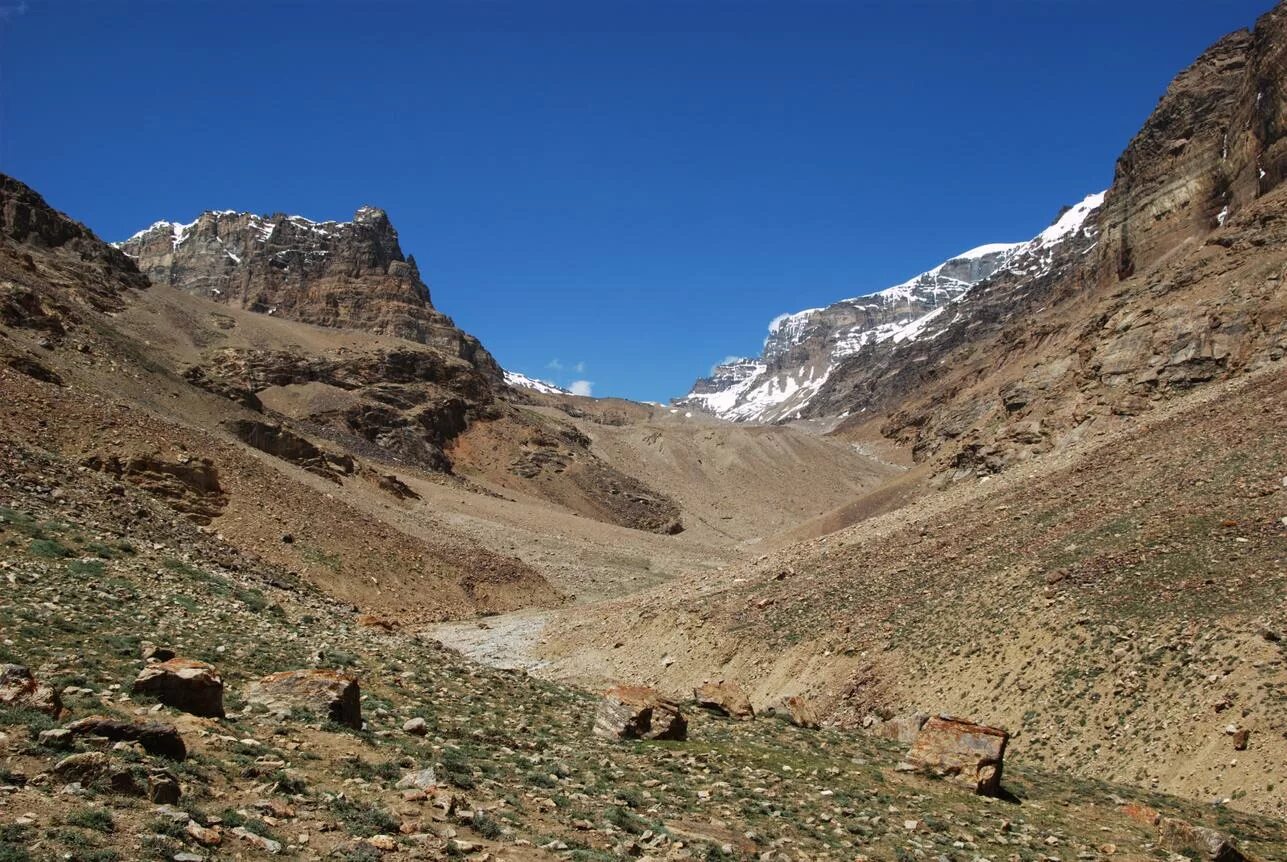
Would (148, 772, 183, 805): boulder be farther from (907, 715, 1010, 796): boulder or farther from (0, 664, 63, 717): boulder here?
(907, 715, 1010, 796): boulder

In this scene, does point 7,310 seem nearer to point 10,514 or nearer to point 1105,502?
point 10,514

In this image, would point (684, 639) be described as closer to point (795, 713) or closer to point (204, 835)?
point (795, 713)

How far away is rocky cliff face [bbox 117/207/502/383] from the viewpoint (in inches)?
5433

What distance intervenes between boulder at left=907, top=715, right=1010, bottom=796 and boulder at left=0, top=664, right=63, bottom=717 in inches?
448

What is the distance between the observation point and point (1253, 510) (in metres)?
20.3

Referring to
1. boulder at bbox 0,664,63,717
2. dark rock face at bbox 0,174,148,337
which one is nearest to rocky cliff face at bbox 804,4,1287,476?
boulder at bbox 0,664,63,717

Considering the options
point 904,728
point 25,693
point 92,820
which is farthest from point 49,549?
point 904,728

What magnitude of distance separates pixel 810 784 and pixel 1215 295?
40608 mm

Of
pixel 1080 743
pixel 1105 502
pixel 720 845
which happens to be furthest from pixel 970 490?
pixel 720 845

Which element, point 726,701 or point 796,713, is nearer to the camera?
point 726,701

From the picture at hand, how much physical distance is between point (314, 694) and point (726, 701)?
9275 mm

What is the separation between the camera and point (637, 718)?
47.3 ft

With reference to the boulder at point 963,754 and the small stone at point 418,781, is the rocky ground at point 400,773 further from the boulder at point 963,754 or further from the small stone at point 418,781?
the boulder at point 963,754

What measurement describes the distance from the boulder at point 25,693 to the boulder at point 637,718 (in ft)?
25.1
